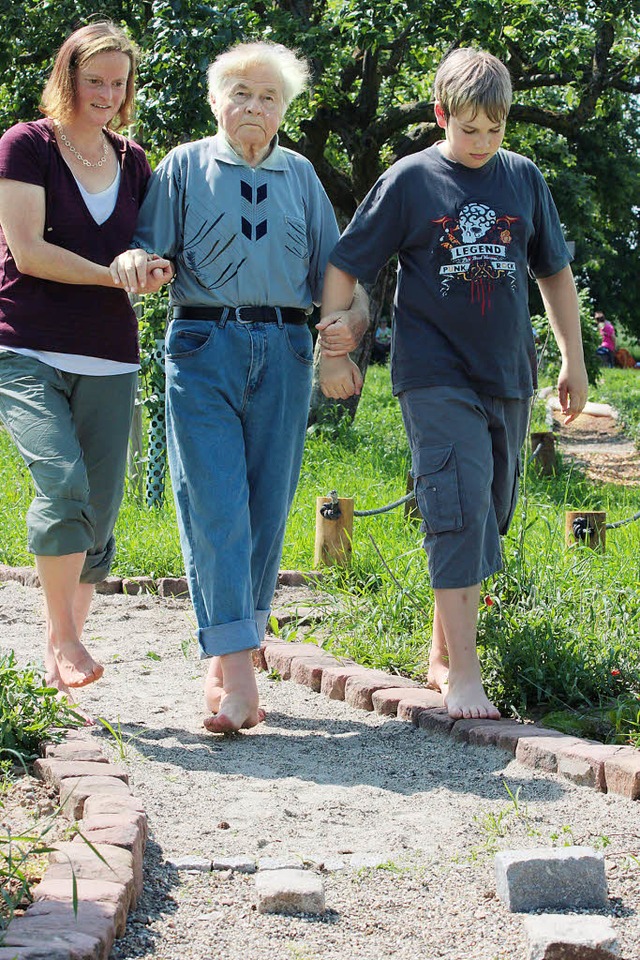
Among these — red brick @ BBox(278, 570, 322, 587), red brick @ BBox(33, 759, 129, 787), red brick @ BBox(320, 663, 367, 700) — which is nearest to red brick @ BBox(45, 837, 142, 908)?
red brick @ BBox(33, 759, 129, 787)

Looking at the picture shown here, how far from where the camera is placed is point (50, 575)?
11.7 feet

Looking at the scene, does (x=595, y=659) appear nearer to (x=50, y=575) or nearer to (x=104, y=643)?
(x=50, y=575)

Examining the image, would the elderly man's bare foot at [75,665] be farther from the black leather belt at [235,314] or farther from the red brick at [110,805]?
the black leather belt at [235,314]

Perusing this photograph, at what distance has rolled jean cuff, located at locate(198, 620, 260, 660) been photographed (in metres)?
3.61

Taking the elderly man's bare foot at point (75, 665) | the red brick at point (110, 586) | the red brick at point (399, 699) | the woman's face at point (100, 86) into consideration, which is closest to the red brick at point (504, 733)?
the red brick at point (399, 699)

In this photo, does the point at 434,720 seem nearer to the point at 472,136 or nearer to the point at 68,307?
the point at 68,307

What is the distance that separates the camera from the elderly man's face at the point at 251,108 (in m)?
3.61

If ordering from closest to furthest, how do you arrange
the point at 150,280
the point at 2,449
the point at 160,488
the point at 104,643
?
the point at 150,280 < the point at 104,643 < the point at 160,488 < the point at 2,449

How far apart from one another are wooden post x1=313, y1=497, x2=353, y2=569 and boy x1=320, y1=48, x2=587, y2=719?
172 cm

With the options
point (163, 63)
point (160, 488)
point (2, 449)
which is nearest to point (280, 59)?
point (160, 488)

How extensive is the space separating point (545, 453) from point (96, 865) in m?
7.85

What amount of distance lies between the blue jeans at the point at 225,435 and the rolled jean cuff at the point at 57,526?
0.34m

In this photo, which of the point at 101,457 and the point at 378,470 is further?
the point at 378,470

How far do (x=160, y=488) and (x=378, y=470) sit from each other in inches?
71.7
